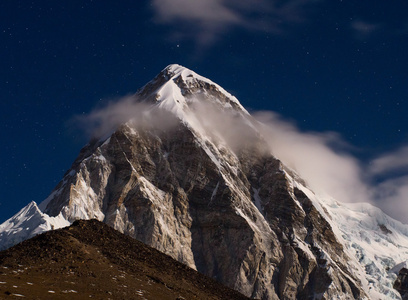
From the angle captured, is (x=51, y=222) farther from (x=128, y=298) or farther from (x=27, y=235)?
(x=128, y=298)

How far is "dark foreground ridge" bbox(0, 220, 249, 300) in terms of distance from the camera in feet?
215

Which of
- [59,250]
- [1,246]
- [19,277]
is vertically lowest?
[19,277]

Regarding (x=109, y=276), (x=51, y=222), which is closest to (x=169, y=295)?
(x=109, y=276)

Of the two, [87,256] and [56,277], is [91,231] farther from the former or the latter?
[56,277]

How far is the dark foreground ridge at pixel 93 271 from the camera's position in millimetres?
65569

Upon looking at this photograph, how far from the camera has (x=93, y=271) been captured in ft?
237

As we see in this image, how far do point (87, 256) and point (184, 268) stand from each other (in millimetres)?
16226

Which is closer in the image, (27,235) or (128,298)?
(128,298)

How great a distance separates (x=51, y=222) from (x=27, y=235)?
7.63 metres

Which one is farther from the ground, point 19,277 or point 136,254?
point 136,254

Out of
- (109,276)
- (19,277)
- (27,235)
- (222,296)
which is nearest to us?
(19,277)

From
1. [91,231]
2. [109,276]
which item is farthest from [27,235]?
[109,276]

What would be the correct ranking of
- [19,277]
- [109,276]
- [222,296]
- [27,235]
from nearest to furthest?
1. [19,277]
2. [109,276]
3. [222,296]
4. [27,235]

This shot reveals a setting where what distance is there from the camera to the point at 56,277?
6819cm
